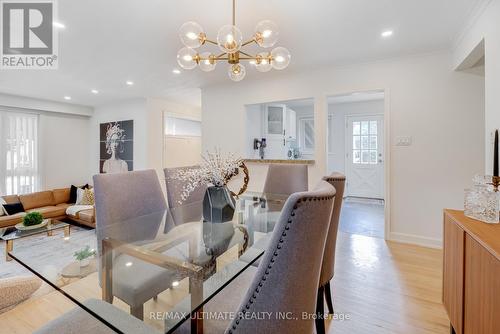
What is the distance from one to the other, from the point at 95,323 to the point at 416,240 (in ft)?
11.4

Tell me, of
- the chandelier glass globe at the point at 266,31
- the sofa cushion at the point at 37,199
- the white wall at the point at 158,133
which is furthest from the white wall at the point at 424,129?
the sofa cushion at the point at 37,199

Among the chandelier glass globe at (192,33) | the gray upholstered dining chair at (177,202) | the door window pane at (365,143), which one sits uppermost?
the chandelier glass globe at (192,33)

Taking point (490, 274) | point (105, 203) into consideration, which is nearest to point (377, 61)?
point (490, 274)

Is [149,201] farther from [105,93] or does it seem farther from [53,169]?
[53,169]

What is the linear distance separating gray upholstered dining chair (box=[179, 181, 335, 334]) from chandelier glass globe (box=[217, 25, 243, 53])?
1.45m

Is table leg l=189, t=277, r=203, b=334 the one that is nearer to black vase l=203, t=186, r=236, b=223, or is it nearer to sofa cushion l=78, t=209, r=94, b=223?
black vase l=203, t=186, r=236, b=223

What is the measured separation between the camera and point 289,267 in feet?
2.11

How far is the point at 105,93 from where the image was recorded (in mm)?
4844

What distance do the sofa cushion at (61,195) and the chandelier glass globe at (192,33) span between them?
4.98m

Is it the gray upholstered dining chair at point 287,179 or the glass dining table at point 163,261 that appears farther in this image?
the gray upholstered dining chair at point 287,179

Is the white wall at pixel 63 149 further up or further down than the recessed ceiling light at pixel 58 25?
further down

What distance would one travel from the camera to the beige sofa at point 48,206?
158 inches
